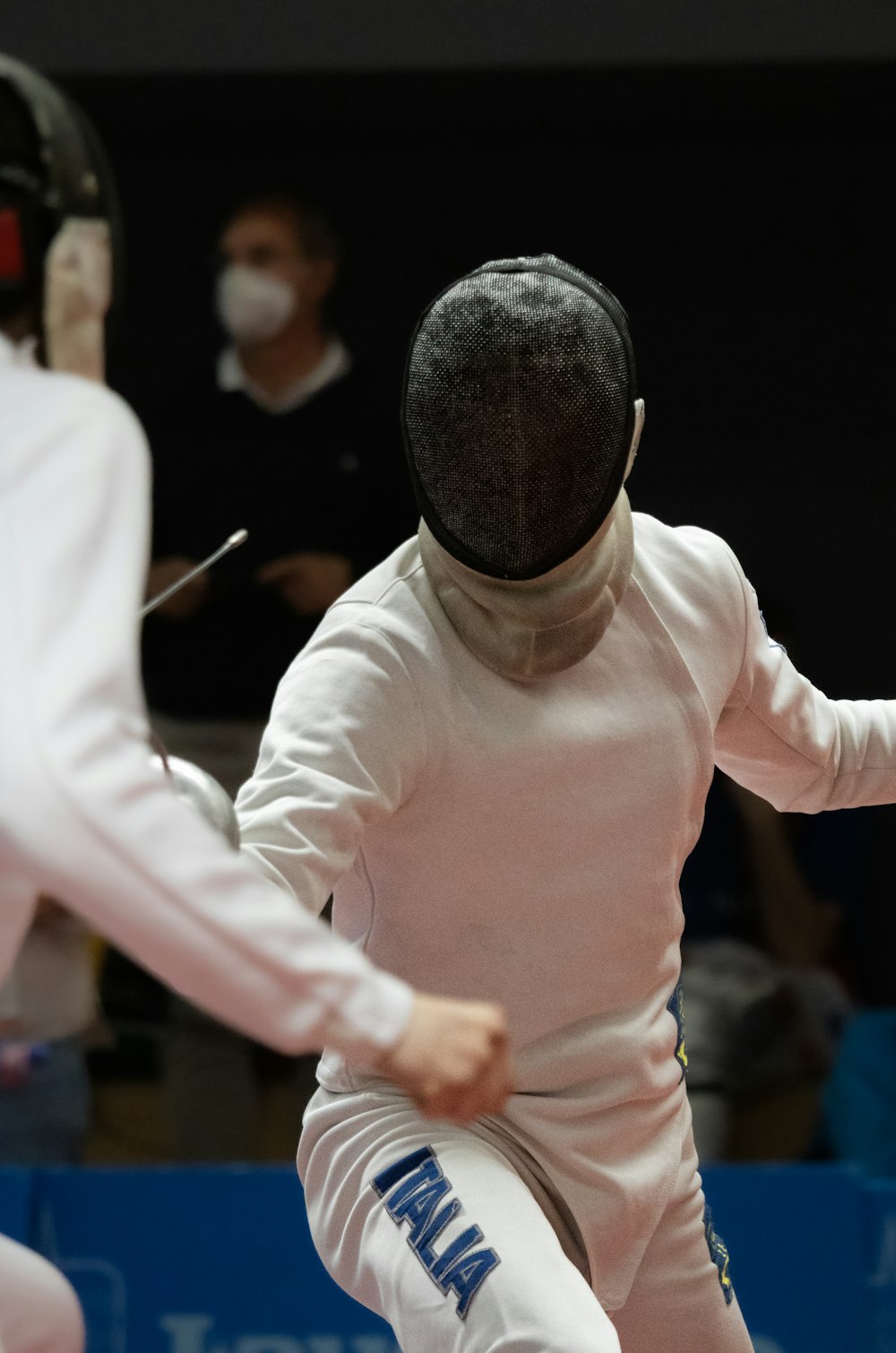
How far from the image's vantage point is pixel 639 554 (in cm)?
218

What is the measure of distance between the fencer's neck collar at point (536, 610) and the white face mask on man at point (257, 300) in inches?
75.0

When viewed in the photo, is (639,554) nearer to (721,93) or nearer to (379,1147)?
(379,1147)

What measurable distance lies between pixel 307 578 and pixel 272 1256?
1285 millimetres

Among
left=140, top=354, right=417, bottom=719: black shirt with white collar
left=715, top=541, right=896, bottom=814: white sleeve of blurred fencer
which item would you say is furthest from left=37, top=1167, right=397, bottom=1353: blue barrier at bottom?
left=715, top=541, right=896, bottom=814: white sleeve of blurred fencer

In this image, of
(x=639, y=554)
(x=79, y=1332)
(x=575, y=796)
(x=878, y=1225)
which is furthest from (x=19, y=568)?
(x=878, y=1225)

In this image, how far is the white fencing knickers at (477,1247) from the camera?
1.80 metres

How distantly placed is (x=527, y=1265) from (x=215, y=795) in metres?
0.55

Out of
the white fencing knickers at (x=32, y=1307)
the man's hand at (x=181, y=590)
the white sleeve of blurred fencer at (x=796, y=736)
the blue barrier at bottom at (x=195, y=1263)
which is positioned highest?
the white sleeve of blurred fencer at (x=796, y=736)

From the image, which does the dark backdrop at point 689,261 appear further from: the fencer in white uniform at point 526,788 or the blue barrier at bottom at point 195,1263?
the fencer in white uniform at point 526,788

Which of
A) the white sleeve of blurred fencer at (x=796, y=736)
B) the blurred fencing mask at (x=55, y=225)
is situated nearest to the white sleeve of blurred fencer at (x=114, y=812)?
the blurred fencing mask at (x=55, y=225)

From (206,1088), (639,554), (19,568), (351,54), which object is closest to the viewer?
(19,568)

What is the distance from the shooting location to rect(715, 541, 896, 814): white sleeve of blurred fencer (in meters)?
2.24

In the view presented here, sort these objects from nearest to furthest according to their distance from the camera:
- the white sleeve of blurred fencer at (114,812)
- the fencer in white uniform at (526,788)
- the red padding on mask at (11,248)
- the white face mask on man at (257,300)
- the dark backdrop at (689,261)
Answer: the white sleeve of blurred fencer at (114,812)
the red padding on mask at (11,248)
the fencer in white uniform at (526,788)
the white face mask on man at (257,300)
the dark backdrop at (689,261)

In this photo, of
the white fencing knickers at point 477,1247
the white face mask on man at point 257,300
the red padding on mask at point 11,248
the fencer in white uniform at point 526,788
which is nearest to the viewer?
the red padding on mask at point 11,248
